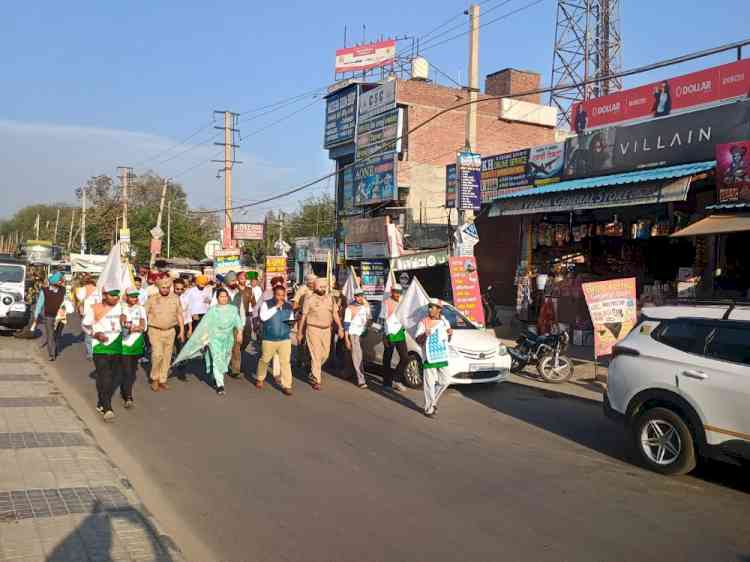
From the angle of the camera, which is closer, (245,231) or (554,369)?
(554,369)

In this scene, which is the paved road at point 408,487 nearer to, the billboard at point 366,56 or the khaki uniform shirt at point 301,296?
the khaki uniform shirt at point 301,296

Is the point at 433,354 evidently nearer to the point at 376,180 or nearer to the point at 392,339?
the point at 392,339

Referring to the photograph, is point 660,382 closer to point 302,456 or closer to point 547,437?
point 547,437

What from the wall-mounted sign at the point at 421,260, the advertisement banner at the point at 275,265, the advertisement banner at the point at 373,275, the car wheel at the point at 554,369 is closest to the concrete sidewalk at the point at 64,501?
the car wheel at the point at 554,369

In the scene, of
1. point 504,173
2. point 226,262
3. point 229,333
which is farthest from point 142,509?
point 226,262

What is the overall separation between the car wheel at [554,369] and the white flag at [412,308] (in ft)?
8.79

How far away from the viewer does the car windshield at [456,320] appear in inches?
478

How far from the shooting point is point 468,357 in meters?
11.2

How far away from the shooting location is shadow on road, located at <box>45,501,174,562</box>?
4.38 metres

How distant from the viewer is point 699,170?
1341cm

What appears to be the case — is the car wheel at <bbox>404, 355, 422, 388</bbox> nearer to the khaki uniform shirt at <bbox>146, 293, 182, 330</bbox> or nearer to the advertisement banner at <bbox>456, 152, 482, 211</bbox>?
the khaki uniform shirt at <bbox>146, 293, 182, 330</bbox>

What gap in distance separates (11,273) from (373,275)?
46.4 feet

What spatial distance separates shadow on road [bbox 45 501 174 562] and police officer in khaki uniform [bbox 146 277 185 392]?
228 inches

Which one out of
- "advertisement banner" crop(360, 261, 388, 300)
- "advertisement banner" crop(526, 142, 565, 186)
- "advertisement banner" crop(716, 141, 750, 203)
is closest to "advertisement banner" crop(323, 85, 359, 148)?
"advertisement banner" crop(360, 261, 388, 300)
